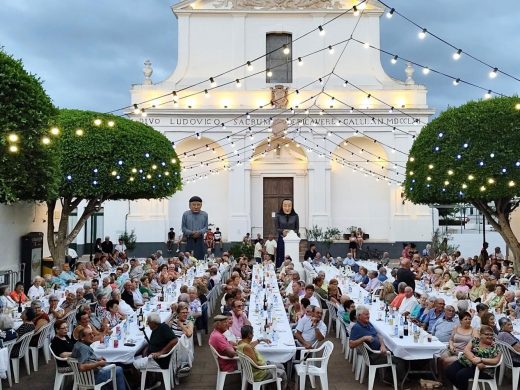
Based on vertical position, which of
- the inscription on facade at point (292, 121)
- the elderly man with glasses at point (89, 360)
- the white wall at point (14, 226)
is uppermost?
the inscription on facade at point (292, 121)

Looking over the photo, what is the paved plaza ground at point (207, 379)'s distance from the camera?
10.3m

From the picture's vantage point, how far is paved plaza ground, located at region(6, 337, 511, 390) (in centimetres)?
1028

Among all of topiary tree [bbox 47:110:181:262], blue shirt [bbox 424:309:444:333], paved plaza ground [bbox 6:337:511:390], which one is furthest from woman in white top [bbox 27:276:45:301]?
blue shirt [bbox 424:309:444:333]

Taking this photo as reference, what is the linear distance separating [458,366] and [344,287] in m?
8.14

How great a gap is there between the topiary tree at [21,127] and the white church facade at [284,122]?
19704mm

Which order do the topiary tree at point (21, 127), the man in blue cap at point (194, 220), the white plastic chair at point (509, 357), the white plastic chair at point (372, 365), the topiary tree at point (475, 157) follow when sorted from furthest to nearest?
the man in blue cap at point (194, 220), the topiary tree at point (475, 157), the topiary tree at point (21, 127), the white plastic chair at point (372, 365), the white plastic chair at point (509, 357)

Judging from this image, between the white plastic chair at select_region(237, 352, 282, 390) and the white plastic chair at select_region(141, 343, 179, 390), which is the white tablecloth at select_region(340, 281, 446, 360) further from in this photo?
the white plastic chair at select_region(141, 343, 179, 390)

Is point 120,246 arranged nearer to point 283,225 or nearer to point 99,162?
point 283,225

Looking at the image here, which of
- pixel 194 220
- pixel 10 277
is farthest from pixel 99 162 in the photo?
pixel 10 277

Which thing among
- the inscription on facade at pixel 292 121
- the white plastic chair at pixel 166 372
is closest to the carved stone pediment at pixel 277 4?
the inscription on facade at pixel 292 121

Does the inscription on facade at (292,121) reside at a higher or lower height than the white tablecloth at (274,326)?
higher

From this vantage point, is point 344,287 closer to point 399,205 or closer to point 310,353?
point 310,353

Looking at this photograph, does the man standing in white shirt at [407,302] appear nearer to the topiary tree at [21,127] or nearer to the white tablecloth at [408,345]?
the white tablecloth at [408,345]

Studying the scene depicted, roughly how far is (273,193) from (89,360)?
26.5 metres
